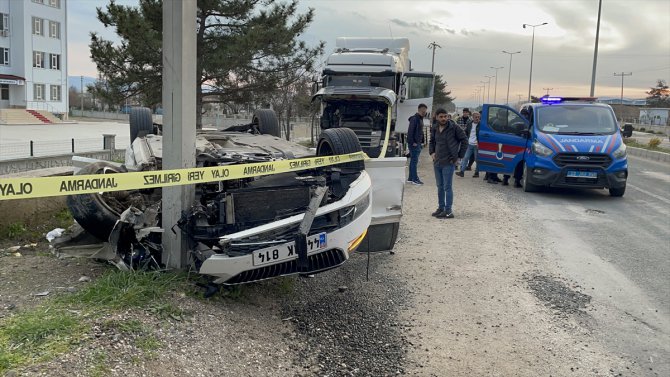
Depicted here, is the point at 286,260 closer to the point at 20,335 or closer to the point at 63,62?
the point at 20,335

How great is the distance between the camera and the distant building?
76412 mm

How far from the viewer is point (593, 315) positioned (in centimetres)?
515

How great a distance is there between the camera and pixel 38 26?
54.0 metres

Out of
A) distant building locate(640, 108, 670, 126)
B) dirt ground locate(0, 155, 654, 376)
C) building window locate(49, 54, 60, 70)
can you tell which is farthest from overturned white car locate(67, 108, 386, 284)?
distant building locate(640, 108, 670, 126)

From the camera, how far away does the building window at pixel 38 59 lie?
177 ft

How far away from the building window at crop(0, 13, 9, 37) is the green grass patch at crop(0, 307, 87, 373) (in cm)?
5810

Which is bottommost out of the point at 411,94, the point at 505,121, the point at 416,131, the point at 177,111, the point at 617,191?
the point at 617,191

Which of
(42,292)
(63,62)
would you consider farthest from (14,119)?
(42,292)

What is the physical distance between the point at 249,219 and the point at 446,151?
497 cm

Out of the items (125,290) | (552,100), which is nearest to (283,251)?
(125,290)

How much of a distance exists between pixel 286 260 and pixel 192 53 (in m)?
1.88

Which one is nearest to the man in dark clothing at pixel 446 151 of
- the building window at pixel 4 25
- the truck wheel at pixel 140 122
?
the truck wheel at pixel 140 122

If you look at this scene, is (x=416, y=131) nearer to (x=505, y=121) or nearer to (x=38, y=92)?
(x=505, y=121)

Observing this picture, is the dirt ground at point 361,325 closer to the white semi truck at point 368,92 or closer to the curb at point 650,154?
the white semi truck at point 368,92
